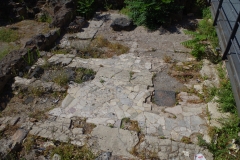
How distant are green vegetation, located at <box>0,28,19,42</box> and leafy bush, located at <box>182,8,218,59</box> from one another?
18.2 feet

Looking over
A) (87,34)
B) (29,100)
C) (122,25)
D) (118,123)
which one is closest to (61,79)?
(29,100)

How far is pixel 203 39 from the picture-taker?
6.80m

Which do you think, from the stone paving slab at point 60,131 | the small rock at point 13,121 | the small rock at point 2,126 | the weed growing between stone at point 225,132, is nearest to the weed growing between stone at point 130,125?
the stone paving slab at point 60,131

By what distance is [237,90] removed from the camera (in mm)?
3684

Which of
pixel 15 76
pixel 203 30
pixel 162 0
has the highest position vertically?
pixel 162 0

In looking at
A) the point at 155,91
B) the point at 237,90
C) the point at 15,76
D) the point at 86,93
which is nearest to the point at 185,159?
the point at 237,90

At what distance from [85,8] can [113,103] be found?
5.12 metres

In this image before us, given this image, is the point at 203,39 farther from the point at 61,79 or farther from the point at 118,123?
the point at 61,79

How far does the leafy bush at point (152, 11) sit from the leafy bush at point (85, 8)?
1.73 m

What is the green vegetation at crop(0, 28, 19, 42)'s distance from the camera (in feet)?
26.2

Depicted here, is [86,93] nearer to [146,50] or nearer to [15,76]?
[15,76]

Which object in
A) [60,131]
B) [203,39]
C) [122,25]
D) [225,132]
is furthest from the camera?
[122,25]

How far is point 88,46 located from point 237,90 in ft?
15.3

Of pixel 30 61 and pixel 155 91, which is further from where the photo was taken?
pixel 30 61
